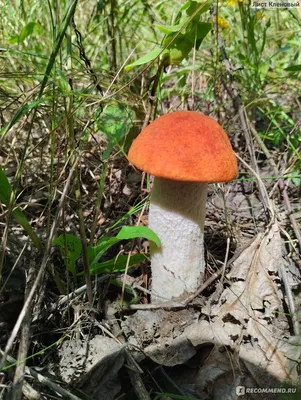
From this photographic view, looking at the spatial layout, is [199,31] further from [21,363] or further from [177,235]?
[21,363]

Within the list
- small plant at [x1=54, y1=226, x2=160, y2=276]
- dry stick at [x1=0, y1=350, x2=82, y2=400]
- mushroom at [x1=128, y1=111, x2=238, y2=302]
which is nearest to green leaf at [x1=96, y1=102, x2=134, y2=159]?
mushroom at [x1=128, y1=111, x2=238, y2=302]

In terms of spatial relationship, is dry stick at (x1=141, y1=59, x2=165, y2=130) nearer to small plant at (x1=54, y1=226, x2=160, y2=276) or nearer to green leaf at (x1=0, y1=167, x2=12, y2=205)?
small plant at (x1=54, y1=226, x2=160, y2=276)

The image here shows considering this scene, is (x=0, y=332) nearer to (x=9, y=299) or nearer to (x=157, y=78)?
(x=9, y=299)

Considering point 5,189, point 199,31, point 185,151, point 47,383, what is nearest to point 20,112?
point 5,189

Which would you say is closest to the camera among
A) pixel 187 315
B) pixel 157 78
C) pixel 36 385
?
pixel 36 385

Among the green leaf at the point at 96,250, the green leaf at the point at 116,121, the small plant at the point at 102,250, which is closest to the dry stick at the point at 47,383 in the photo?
the small plant at the point at 102,250

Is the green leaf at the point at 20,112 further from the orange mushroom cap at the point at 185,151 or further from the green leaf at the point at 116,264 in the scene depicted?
the green leaf at the point at 116,264

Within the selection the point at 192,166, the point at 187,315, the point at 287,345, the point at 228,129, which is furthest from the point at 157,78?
the point at 287,345
